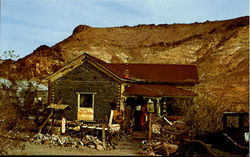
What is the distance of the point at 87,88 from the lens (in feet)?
64.8

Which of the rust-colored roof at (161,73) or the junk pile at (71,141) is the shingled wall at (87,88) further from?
the rust-colored roof at (161,73)

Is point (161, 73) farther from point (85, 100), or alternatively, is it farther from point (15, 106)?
point (15, 106)

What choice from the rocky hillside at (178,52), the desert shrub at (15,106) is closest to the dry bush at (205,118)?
the desert shrub at (15,106)

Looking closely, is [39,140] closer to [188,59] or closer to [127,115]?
[127,115]

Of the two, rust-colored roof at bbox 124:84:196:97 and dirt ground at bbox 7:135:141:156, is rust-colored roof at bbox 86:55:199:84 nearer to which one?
rust-colored roof at bbox 124:84:196:97

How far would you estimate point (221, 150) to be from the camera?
11008 millimetres

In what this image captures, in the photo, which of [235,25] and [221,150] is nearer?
[221,150]

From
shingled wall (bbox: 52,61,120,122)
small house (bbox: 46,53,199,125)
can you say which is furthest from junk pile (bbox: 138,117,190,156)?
shingled wall (bbox: 52,61,120,122)

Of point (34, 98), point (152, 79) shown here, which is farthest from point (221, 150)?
point (152, 79)

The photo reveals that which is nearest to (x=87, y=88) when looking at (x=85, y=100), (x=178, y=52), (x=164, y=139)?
(x=85, y=100)

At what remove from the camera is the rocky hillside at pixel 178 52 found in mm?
42625

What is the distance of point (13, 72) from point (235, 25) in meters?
65.0

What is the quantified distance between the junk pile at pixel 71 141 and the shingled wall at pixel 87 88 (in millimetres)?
3422

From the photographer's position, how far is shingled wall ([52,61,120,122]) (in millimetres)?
19406
